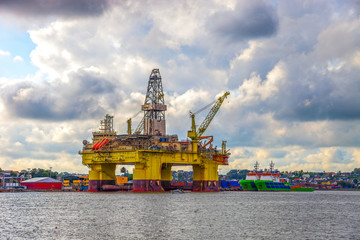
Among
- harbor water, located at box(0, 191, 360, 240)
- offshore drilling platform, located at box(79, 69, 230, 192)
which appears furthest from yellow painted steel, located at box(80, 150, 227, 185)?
harbor water, located at box(0, 191, 360, 240)

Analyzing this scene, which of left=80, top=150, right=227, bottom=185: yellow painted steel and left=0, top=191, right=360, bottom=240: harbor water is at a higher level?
left=80, top=150, right=227, bottom=185: yellow painted steel

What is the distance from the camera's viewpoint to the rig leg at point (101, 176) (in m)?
117

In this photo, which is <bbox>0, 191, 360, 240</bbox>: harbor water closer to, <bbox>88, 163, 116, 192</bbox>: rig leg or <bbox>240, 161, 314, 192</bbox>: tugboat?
<bbox>88, 163, 116, 192</bbox>: rig leg

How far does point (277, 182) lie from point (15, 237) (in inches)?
4888

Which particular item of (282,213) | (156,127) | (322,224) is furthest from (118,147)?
(322,224)

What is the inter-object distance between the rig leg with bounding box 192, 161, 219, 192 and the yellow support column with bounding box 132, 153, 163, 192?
1097 cm

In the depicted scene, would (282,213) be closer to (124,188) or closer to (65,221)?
(65,221)

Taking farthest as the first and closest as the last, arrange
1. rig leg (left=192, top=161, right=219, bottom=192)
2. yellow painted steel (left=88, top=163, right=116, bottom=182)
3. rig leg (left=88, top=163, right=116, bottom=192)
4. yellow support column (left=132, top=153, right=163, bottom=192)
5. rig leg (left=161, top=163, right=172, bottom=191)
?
rig leg (left=161, top=163, right=172, bottom=191) → rig leg (left=88, top=163, right=116, bottom=192) → yellow painted steel (left=88, top=163, right=116, bottom=182) → rig leg (left=192, top=161, right=219, bottom=192) → yellow support column (left=132, top=153, right=163, bottom=192)

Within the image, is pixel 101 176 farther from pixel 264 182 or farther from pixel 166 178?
pixel 264 182

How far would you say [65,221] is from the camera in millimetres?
53906

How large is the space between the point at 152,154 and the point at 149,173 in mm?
3494

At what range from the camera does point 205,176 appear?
366ft

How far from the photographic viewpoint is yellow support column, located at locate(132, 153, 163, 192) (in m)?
103

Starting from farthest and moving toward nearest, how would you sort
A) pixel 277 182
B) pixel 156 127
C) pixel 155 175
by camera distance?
pixel 277 182, pixel 156 127, pixel 155 175
